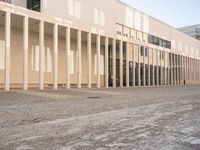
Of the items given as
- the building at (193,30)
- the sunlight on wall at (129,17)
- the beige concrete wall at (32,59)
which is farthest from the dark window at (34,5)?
the building at (193,30)

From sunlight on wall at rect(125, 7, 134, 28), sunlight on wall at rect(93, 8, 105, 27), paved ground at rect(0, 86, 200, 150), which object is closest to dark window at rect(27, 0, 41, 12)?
sunlight on wall at rect(93, 8, 105, 27)

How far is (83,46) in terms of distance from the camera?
32.6 m

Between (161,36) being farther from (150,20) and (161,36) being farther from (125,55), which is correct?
(125,55)

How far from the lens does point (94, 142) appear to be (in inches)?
180

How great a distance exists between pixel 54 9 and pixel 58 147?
71.4ft

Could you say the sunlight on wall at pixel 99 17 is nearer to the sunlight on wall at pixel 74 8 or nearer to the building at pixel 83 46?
the building at pixel 83 46

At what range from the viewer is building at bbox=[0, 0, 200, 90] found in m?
22.4

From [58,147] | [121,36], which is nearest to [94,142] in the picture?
[58,147]

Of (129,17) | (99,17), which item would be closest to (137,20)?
(129,17)

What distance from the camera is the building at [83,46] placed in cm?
2236

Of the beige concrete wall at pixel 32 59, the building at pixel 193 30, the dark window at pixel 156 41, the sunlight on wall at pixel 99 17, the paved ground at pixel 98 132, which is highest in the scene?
the building at pixel 193 30

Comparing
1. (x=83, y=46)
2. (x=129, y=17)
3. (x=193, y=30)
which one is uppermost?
(x=193, y=30)

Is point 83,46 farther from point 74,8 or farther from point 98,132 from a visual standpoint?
point 98,132

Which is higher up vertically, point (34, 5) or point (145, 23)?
point (145, 23)
